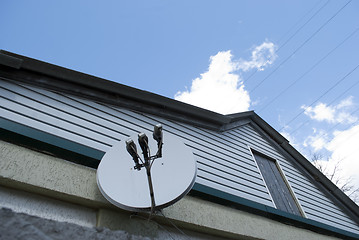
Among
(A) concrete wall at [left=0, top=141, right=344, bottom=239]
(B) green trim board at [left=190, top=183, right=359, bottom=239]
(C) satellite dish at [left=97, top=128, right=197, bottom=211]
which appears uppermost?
(B) green trim board at [left=190, top=183, right=359, bottom=239]

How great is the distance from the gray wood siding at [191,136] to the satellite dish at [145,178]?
77 centimetres

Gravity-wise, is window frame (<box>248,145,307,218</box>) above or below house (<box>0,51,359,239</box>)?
above

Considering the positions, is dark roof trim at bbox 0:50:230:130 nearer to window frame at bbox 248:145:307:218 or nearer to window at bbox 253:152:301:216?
window frame at bbox 248:145:307:218

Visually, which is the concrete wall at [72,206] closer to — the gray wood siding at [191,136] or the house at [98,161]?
the house at [98,161]

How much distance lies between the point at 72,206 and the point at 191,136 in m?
2.66

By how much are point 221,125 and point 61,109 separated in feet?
10.3

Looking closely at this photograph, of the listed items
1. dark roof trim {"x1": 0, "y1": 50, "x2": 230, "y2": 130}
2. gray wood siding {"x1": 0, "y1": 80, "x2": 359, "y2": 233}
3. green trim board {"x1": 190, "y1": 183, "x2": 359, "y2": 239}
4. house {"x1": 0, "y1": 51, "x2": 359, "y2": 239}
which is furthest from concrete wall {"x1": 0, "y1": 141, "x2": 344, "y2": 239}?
dark roof trim {"x1": 0, "y1": 50, "x2": 230, "y2": 130}

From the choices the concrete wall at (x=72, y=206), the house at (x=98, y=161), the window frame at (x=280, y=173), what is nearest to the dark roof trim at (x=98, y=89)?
the house at (x=98, y=161)

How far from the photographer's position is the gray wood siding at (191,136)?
2.99m

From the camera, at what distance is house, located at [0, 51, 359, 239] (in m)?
2.15

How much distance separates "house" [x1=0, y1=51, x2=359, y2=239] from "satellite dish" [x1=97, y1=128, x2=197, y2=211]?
19 cm

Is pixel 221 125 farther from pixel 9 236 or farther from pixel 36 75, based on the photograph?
pixel 9 236

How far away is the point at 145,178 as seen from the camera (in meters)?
2.41

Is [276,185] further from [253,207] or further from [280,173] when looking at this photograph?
[253,207]
